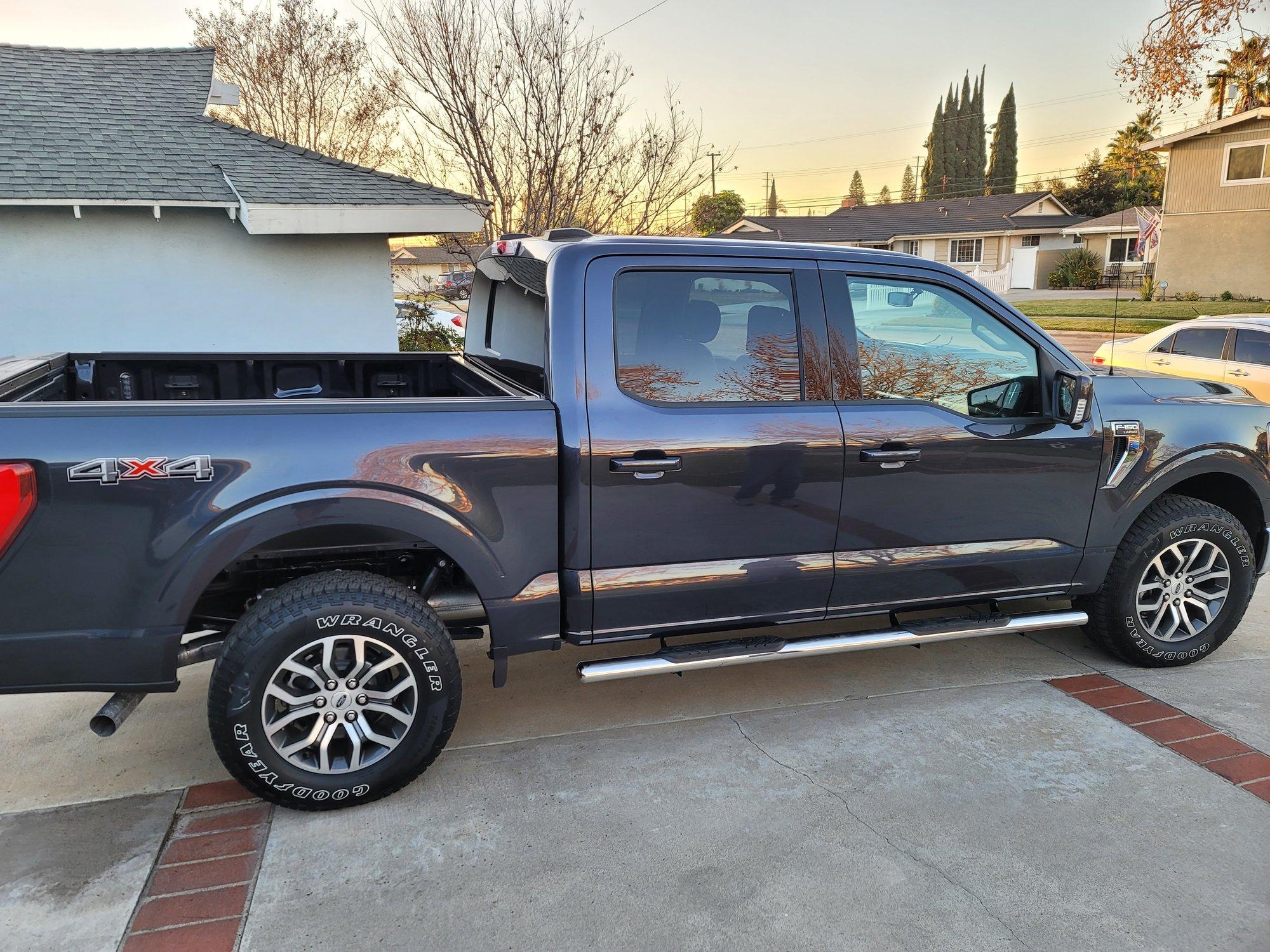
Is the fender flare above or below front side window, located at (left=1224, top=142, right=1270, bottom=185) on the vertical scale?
below

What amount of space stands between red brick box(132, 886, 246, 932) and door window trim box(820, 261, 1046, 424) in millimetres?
2766

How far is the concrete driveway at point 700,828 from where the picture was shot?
264 cm

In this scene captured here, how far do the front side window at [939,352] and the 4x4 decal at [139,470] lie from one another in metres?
2.51

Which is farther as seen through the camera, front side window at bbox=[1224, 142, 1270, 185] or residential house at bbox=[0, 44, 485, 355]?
front side window at bbox=[1224, 142, 1270, 185]

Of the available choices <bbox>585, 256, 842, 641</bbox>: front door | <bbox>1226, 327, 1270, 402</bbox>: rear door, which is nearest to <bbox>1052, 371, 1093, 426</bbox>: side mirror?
<bbox>585, 256, 842, 641</bbox>: front door

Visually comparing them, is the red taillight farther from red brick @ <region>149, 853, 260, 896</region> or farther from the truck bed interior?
the truck bed interior

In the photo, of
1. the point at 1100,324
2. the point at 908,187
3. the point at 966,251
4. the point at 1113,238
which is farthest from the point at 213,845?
the point at 908,187

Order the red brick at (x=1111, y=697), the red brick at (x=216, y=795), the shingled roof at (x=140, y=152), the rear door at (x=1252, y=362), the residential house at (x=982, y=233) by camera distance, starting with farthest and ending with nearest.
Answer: the residential house at (x=982, y=233), the rear door at (x=1252, y=362), the shingled roof at (x=140, y=152), the red brick at (x=1111, y=697), the red brick at (x=216, y=795)

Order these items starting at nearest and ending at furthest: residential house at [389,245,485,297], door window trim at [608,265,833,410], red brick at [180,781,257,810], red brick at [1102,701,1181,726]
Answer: red brick at [180,781,257,810] < door window trim at [608,265,833,410] < red brick at [1102,701,1181,726] < residential house at [389,245,485,297]

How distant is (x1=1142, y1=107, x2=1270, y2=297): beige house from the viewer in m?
29.8

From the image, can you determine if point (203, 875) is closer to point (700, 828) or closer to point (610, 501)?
point (700, 828)

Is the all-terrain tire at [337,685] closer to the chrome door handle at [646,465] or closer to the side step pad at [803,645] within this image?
the side step pad at [803,645]

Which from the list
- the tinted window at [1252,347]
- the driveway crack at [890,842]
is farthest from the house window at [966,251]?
the driveway crack at [890,842]

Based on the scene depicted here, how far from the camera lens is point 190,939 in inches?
101
